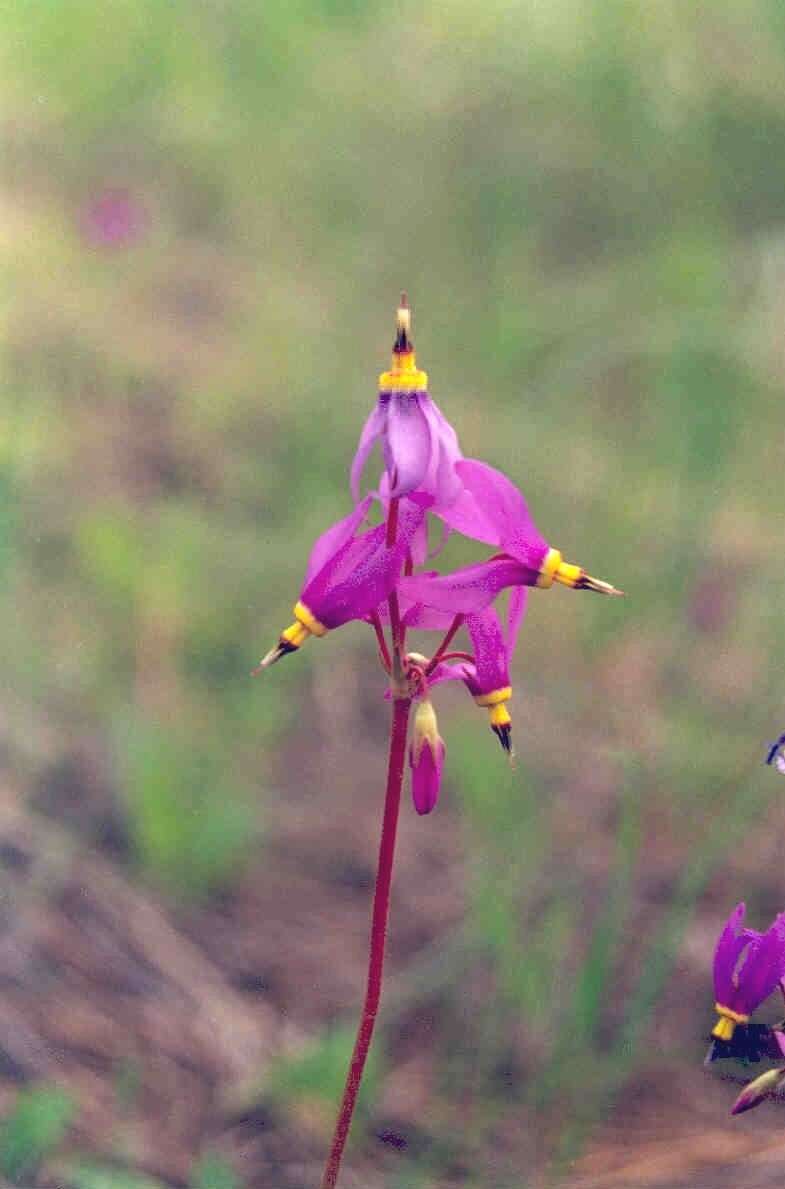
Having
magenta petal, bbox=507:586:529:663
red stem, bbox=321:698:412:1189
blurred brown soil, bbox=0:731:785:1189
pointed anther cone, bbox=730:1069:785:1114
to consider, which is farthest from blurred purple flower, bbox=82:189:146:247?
pointed anther cone, bbox=730:1069:785:1114

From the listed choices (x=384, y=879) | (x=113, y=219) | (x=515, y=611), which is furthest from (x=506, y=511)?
(x=113, y=219)

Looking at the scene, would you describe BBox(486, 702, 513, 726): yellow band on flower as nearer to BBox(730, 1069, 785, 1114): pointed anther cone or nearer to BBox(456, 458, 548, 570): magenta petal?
BBox(456, 458, 548, 570): magenta petal

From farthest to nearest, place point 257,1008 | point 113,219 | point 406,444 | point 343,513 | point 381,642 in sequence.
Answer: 1. point 113,219
2. point 343,513
3. point 257,1008
4. point 381,642
5. point 406,444

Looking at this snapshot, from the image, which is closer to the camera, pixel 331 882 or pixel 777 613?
pixel 331 882

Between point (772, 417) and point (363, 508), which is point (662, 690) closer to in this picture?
point (772, 417)

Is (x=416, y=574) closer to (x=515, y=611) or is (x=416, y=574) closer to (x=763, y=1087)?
(x=515, y=611)

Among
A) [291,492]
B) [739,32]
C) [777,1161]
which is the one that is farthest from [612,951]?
[739,32]
